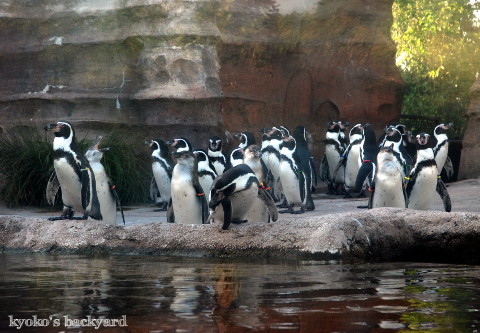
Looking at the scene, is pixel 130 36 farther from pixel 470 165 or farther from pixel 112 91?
pixel 470 165

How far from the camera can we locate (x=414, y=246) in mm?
6547

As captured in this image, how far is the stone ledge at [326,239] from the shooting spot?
6.27 m

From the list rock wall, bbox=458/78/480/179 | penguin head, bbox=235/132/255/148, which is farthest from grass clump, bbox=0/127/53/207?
rock wall, bbox=458/78/480/179

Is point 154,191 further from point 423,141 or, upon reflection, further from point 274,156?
point 423,141

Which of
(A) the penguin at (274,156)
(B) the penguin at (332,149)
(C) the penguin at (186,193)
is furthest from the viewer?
(B) the penguin at (332,149)

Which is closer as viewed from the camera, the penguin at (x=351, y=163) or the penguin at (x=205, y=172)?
the penguin at (x=205, y=172)

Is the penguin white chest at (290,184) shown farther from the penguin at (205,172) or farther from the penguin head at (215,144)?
the penguin head at (215,144)

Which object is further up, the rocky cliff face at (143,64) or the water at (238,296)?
the rocky cliff face at (143,64)

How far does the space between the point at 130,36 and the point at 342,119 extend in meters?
4.36

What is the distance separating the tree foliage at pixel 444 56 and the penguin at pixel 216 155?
311 inches

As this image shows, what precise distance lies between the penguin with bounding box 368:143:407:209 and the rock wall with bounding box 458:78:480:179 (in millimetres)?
6221

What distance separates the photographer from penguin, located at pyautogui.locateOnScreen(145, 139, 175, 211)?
11102 mm

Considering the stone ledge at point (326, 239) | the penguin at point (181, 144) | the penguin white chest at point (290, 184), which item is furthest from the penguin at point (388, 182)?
the penguin at point (181, 144)

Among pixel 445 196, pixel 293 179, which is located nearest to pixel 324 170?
pixel 293 179
